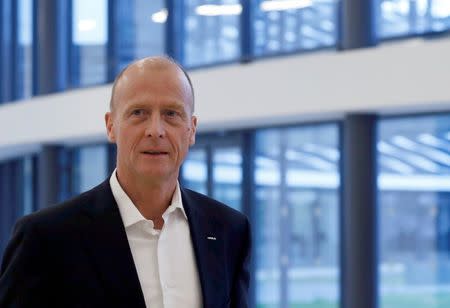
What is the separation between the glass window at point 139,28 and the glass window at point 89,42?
10.8 inches

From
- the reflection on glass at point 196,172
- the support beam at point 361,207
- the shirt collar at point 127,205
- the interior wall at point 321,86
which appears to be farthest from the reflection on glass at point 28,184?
the shirt collar at point 127,205

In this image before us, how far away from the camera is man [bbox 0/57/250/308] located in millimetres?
1718

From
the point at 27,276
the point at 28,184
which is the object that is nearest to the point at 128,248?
the point at 27,276

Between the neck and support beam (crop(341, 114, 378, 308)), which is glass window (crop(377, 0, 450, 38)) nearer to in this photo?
support beam (crop(341, 114, 378, 308))

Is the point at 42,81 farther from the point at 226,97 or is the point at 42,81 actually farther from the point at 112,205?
the point at 112,205

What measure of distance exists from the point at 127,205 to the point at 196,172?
8.13m

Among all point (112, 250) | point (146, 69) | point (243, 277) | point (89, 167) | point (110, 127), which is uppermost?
point (146, 69)

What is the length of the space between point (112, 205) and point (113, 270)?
147 millimetres

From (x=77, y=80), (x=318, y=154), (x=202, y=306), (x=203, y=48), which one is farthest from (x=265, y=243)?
(x=202, y=306)

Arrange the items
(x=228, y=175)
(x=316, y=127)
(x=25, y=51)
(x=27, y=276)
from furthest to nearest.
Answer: (x=25, y=51) < (x=228, y=175) < (x=316, y=127) < (x=27, y=276)

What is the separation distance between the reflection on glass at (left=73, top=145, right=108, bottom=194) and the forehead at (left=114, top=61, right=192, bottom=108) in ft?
32.1

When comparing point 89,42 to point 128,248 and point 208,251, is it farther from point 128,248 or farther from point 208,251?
point 128,248

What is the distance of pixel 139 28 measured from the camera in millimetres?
10758

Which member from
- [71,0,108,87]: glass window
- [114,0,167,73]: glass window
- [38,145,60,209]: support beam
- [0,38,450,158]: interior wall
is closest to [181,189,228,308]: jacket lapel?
[0,38,450,158]: interior wall
